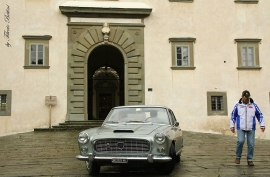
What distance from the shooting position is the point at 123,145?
22.3 feet

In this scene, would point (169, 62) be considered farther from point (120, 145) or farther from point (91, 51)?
point (120, 145)

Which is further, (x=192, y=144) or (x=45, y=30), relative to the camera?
(x=45, y=30)

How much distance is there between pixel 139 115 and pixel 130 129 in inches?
46.6

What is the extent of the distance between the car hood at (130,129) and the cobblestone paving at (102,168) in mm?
940

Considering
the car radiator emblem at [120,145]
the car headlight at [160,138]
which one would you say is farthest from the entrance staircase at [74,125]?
the car headlight at [160,138]

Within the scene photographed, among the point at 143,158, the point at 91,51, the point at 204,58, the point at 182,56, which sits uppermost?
the point at 91,51

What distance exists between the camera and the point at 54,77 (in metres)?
18.5

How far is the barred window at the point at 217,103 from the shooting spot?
19.4 meters

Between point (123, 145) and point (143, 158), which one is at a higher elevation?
point (123, 145)

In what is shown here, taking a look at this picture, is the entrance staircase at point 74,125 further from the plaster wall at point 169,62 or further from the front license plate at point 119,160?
the front license plate at point 119,160

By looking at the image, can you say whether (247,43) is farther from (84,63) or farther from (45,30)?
(45,30)

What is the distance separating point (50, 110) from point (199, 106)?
8126 mm

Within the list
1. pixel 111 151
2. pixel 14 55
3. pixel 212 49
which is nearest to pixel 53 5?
pixel 14 55

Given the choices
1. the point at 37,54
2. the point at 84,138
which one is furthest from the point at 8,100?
the point at 84,138
